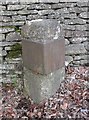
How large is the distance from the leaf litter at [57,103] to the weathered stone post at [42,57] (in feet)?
0.31

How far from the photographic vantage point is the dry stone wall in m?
3.09

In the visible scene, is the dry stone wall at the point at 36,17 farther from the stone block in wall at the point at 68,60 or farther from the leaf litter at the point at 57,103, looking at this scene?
the leaf litter at the point at 57,103

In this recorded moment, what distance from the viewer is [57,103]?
112 inches

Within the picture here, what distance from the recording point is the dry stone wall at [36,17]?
10.1 feet

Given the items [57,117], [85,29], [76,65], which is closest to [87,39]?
[85,29]

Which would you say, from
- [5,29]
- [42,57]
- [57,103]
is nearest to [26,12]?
[5,29]

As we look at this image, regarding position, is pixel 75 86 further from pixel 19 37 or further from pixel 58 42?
pixel 19 37

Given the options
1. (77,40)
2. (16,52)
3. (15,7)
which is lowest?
(16,52)

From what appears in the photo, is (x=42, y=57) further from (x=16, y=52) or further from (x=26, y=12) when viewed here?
(x=26, y=12)

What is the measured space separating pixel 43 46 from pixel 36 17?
646 mm

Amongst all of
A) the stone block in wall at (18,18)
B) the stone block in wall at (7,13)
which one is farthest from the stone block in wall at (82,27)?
the stone block in wall at (7,13)

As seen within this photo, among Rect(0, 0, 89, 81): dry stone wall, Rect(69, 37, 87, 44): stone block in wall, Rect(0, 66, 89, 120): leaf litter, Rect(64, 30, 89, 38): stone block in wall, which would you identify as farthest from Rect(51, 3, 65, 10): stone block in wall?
Rect(0, 66, 89, 120): leaf litter

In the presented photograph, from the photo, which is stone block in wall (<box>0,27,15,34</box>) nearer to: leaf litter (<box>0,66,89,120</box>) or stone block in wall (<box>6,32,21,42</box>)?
stone block in wall (<box>6,32,21,42</box>)

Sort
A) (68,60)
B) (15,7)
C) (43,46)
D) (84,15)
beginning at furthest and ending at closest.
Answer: (68,60) < (84,15) < (15,7) < (43,46)
